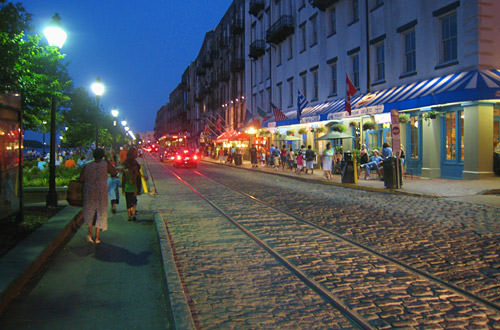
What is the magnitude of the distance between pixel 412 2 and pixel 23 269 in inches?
836

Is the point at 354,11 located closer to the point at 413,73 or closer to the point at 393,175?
the point at 413,73

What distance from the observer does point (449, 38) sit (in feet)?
63.4

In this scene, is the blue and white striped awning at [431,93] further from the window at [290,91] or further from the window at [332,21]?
the window at [290,91]

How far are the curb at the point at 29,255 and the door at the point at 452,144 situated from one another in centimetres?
1585

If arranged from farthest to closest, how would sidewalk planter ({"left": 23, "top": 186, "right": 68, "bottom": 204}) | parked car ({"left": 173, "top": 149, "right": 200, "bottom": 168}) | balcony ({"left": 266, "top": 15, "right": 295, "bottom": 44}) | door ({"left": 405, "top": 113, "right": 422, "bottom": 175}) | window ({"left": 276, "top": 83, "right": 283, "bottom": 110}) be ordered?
1. window ({"left": 276, "top": 83, "right": 283, "bottom": 110})
2. parked car ({"left": 173, "top": 149, "right": 200, "bottom": 168})
3. balcony ({"left": 266, "top": 15, "right": 295, "bottom": 44})
4. door ({"left": 405, "top": 113, "right": 422, "bottom": 175})
5. sidewalk planter ({"left": 23, "top": 186, "right": 68, "bottom": 204})

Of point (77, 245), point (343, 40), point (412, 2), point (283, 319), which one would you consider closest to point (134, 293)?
point (283, 319)

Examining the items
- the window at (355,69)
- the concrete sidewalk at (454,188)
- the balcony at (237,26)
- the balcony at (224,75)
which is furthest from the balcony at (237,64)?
the concrete sidewalk at (454,188)

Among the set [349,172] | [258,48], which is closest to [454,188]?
[349,172]

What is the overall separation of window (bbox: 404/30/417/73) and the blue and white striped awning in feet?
3.42

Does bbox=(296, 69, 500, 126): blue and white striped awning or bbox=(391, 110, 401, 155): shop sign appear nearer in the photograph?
bbox=(391, 110, 401, 155): shop sign

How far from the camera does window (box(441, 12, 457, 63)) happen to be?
1905cm

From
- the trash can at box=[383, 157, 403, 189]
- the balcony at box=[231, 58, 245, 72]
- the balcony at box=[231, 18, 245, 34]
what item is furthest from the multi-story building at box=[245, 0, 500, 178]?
the balcony at box=[231, 18, 245, 34]

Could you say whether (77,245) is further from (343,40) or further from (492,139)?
(343,40)

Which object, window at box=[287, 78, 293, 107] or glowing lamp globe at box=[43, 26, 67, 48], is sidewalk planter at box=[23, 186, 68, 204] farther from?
window at box=[287, 78, 293, 107]
